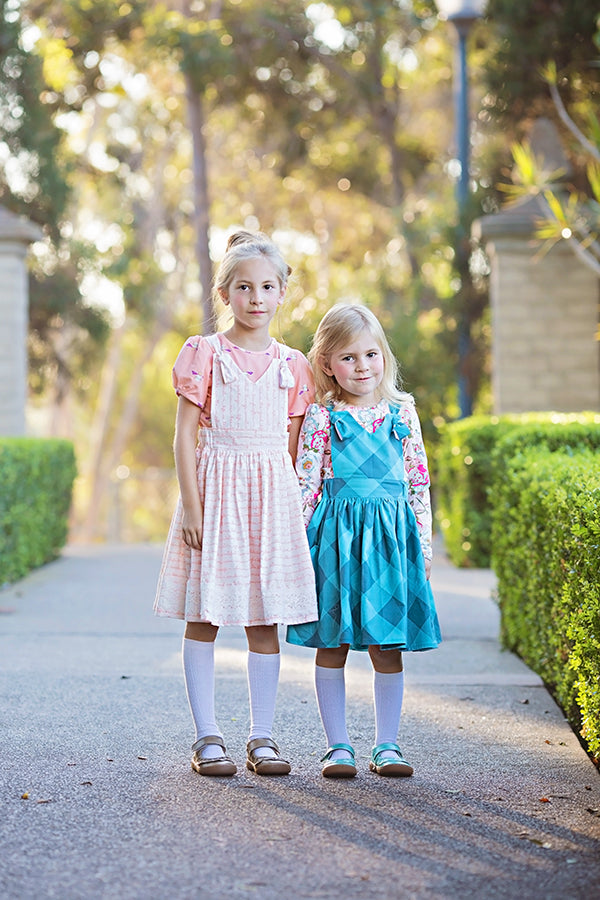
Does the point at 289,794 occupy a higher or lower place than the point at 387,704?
lower

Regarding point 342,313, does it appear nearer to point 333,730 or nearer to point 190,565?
point 190,565

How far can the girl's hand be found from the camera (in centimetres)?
377

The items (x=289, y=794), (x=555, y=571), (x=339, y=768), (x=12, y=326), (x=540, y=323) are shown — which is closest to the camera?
(x=289, y=794)

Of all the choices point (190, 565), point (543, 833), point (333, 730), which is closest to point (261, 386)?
point (190, 565)

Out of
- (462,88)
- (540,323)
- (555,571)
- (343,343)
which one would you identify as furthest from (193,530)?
(462,88)

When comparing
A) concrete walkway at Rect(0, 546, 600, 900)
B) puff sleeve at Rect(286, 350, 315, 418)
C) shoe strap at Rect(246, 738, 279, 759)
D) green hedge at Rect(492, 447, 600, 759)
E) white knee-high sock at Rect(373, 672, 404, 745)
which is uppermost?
puff sleeve at Rect(286, 350, 315, 418)

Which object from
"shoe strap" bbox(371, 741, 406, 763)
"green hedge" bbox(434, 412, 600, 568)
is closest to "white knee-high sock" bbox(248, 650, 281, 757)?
"shoe strap" bbox(371, 741, 406, 763)

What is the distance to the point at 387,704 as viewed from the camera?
3846 mm

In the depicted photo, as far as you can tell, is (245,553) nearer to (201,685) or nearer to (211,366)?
(201,685)

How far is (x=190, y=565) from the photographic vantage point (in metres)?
3.83

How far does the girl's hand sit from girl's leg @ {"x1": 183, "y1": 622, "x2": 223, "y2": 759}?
0.27 metres

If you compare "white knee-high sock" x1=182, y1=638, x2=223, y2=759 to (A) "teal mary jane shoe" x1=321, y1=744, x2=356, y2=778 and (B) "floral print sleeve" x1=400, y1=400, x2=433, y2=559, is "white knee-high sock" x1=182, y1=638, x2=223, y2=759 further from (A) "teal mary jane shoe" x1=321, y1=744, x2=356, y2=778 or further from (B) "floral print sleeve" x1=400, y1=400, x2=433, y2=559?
(B) "floral print sleeve" x1=400, y1=400, x2=433, y2=559

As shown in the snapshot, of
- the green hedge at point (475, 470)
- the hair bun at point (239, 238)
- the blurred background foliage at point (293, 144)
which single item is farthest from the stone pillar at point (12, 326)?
the hair bun at point (239, 238)

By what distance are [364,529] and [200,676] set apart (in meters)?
0.72
